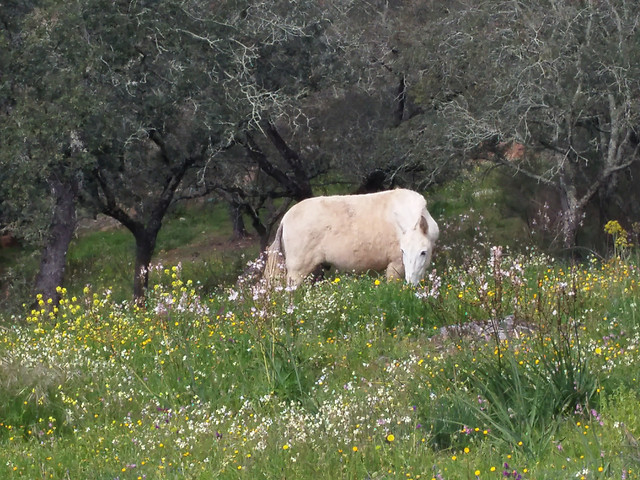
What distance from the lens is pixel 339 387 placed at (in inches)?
292

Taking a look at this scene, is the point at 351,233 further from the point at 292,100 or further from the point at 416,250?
the point at 292,100

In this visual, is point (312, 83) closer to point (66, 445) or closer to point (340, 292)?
point (340, 292)

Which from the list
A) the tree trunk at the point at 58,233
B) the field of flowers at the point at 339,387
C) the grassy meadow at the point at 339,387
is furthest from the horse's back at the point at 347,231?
the tree trunk at the point at 58,233

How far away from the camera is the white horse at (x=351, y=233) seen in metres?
12.0

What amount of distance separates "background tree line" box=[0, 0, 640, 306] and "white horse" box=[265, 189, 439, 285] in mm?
4474

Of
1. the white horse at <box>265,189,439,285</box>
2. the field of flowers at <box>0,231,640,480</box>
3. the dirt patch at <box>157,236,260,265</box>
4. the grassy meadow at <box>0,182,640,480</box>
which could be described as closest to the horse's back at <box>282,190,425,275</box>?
the white horse at <box>265,189,439,285</box>

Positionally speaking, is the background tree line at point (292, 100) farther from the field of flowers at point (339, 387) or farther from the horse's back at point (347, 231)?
the field of flowers at point (339, 387)

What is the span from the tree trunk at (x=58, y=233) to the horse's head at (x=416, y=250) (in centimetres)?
769

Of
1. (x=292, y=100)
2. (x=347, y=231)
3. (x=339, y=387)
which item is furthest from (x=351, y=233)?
(x=292, y=100)

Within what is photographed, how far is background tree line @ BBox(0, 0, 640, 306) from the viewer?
1616 centimetres

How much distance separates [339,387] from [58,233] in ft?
34.9

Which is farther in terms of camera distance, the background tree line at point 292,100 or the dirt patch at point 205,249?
the dirt patch at point 205,249

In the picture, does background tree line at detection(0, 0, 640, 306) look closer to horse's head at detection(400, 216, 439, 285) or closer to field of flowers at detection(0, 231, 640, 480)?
horse's head at detection(400, 216, 439, 285)

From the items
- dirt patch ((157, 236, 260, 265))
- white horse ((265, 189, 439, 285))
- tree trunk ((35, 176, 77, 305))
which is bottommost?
dirt patch ((157, 236, 260, 265))
